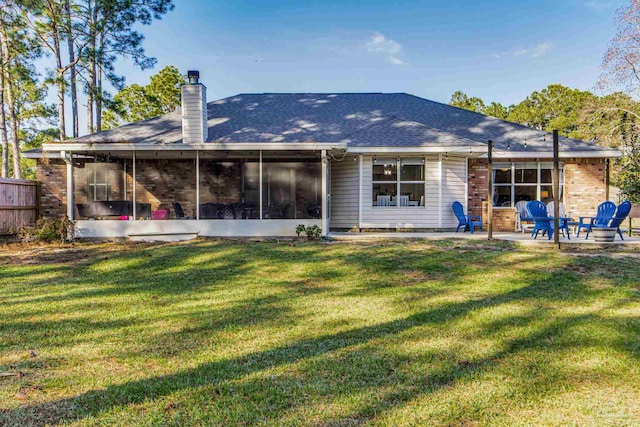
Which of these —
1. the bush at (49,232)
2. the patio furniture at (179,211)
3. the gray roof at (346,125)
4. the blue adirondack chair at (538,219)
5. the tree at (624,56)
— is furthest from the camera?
the tree at (624,56)

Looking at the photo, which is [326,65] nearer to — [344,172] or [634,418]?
[344,172]

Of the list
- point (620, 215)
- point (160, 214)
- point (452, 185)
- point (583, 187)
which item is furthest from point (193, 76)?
point (583, 187)

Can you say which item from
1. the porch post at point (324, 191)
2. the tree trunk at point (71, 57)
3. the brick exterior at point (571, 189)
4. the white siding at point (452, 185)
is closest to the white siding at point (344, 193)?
the porch post at point (324, 191)

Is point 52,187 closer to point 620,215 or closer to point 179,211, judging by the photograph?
point 179,211

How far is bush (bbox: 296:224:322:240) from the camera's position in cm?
1123

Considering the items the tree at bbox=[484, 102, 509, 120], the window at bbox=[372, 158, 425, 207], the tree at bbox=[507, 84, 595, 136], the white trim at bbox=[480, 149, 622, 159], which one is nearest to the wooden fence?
the window at bbox=[372, 158, 425, 207]

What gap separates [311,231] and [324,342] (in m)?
7.09

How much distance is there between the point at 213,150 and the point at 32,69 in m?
13.9

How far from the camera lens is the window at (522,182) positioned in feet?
45.4

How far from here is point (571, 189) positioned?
1378 centimetres

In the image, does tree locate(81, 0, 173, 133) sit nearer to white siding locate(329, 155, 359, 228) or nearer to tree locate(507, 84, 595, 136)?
white siding locate(329, 155, 359, 228)

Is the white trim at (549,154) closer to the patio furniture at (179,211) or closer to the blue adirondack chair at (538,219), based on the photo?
the blue adirondack chair at (538,219)

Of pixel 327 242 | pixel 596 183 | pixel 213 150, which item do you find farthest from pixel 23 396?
pixel 596 183

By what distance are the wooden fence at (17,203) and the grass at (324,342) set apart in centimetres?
564
